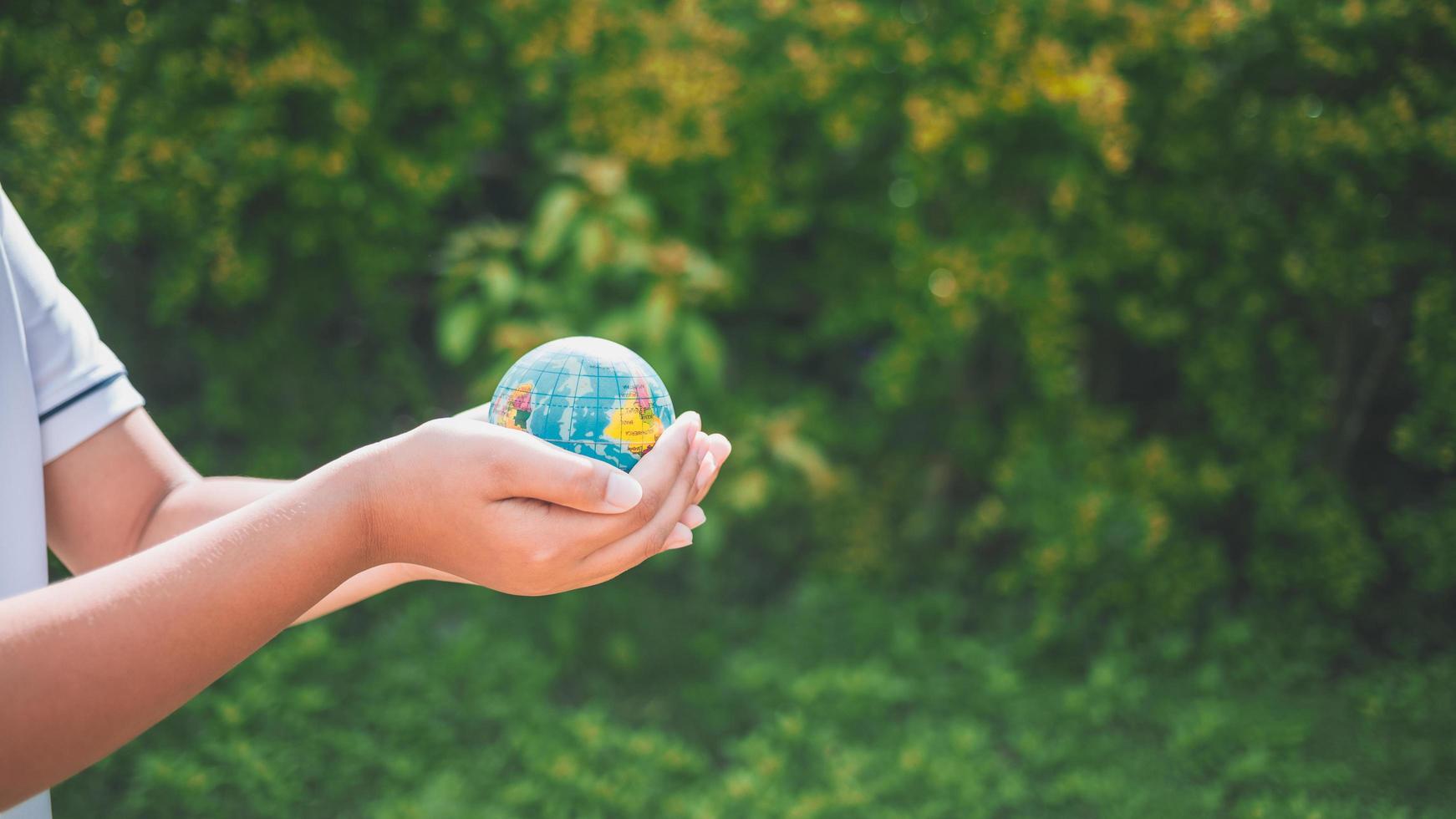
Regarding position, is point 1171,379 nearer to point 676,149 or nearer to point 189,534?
point 676,149

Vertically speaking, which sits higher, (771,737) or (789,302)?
(789,302)

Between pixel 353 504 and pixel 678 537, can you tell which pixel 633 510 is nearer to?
pixel 678 537

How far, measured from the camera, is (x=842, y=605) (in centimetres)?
506

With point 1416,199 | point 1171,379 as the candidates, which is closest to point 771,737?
point 1171,379

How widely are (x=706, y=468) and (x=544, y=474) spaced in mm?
426

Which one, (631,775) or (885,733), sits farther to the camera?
(885,733)

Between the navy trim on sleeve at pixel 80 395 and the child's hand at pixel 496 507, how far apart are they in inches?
23.6

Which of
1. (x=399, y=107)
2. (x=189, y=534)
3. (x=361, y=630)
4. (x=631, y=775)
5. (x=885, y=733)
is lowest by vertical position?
(x=885, y=733)

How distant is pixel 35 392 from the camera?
1576 millimetres

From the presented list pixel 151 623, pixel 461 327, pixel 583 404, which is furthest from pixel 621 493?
pixel 461 327

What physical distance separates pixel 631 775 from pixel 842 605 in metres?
1.52

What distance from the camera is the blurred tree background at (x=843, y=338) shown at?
13.4ft

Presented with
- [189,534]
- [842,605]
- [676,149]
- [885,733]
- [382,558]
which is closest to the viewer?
[189,534]

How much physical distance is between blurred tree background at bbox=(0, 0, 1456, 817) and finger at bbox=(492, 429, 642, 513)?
105 inches
